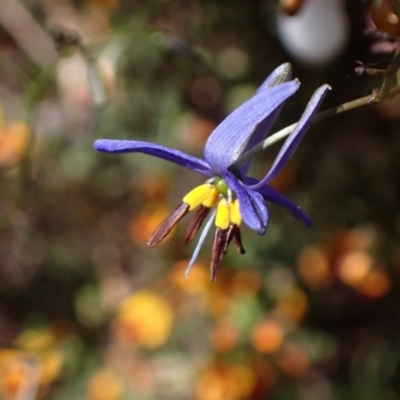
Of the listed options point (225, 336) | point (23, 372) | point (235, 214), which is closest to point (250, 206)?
point (235, 214)

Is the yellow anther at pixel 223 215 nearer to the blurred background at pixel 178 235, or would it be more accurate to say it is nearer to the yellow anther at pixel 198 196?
the yellow anther at pixel 198 196

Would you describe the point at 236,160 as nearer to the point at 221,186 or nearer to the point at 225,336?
the point at 221,186

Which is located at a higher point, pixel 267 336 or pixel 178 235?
pixel 178 235

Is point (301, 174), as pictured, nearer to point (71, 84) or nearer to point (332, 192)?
point (332, 192)

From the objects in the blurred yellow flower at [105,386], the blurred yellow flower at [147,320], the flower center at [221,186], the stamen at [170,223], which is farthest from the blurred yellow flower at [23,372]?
the flower center at [221,186]

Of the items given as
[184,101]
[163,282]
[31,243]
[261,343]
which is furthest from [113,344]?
[184,101]
